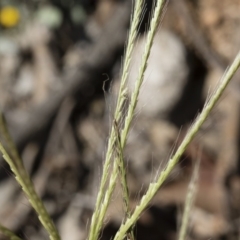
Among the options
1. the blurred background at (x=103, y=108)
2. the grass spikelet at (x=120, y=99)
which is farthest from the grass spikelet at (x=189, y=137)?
the blurred background at (x=103, y=108)

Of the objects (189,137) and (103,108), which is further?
(103,108)

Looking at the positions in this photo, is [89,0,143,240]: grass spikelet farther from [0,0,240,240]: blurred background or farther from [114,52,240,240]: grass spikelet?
[0,0,240,240]: blurred background

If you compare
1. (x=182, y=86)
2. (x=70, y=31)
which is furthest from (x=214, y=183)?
(x=70, y=31)

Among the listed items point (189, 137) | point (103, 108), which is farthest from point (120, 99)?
point (103, 108)

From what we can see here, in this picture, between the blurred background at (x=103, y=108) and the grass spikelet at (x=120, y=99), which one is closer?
the grass spikelet at (x=120, y=99)

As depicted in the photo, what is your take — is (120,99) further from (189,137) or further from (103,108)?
(103,108)

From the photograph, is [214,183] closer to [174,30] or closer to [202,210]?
[202,210]

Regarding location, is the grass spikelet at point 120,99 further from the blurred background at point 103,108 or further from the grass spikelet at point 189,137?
the blurred background at point 103,108

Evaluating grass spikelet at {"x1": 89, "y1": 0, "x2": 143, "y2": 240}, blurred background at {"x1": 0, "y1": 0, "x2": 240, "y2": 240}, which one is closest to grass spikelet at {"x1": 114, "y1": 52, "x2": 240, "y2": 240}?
grass spikelet at {"x1": 89, "y1": 0, "x2": 143, "y2": 240}
